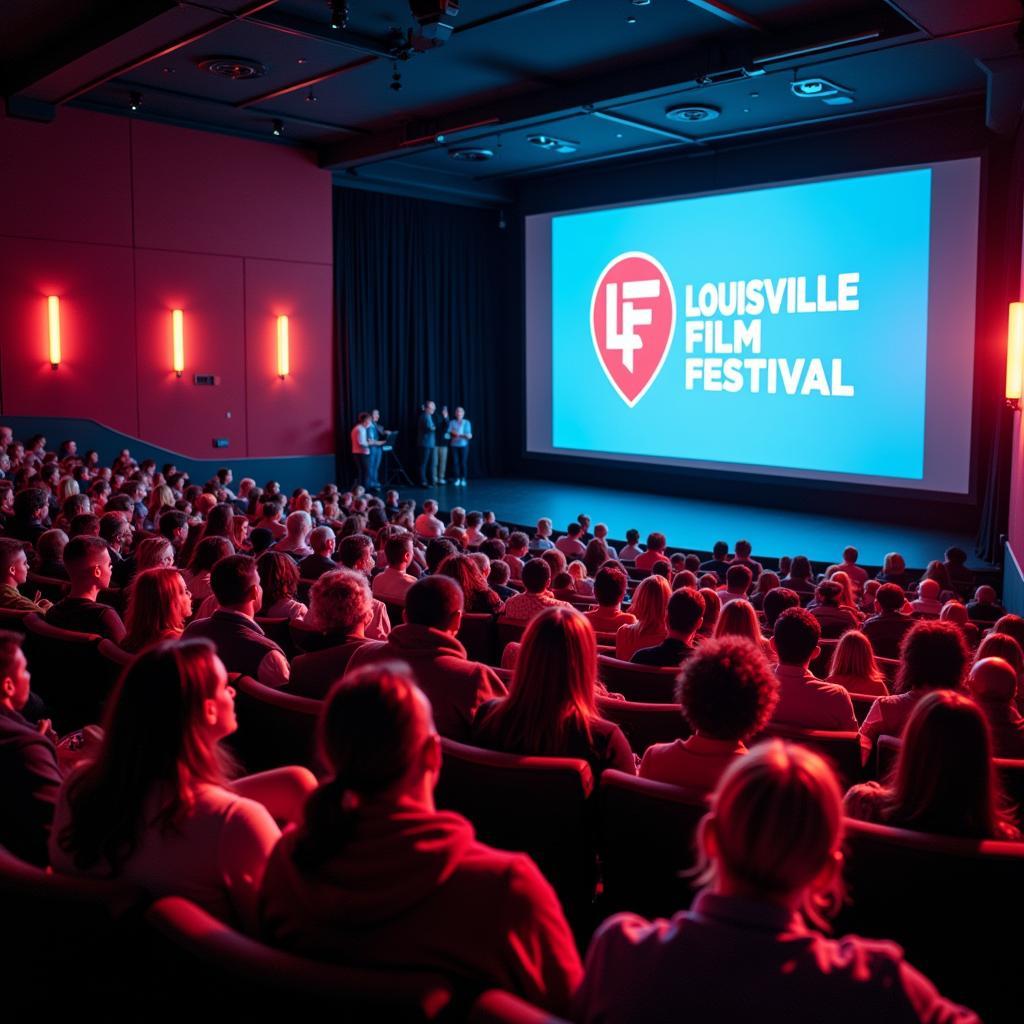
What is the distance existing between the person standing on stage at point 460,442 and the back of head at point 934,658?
1357 centimetres

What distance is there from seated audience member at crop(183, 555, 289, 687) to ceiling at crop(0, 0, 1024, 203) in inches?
204

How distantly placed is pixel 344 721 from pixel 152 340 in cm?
1260

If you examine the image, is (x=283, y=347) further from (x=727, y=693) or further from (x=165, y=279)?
(x=727, y=693)

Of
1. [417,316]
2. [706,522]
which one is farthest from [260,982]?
[417,316]

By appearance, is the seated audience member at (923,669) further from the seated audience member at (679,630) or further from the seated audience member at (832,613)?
the seated audience member at (832,613)

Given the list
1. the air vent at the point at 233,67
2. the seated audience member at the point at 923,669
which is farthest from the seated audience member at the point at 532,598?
the air vent at the point at 233,67

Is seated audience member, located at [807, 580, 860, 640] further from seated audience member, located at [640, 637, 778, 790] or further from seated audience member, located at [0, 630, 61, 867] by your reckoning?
seated audience member, located at [0, 630, 61, 867]

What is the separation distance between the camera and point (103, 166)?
12438mm

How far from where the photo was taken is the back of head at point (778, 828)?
1306 millimetres

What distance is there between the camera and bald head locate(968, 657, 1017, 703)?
296cm

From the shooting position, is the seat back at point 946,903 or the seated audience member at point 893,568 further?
the seated audience member at point 893,568

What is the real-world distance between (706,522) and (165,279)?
760 cm

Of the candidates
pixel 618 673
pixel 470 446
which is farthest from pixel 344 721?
pixel 470 446

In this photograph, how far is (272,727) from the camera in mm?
2893
